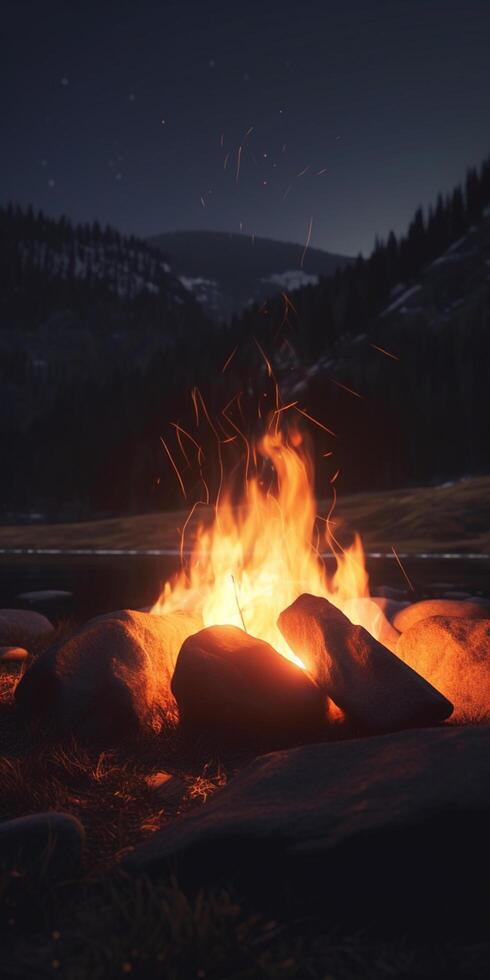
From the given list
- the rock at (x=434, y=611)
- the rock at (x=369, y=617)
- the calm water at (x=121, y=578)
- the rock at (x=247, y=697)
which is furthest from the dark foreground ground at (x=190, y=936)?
the calm water at (x=121, y=578)

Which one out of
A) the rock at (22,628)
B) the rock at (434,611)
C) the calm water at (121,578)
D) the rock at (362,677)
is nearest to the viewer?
the rock at (362,677)

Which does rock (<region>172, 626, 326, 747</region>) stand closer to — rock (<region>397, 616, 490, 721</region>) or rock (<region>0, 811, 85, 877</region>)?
rock (<region>397, 616, 490, 721</region>)

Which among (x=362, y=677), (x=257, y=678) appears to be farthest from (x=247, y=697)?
(x=362, y=677)

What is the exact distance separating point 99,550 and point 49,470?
53611 millimetres

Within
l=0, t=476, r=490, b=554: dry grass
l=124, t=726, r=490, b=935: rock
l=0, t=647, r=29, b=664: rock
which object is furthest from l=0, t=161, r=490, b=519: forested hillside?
l=124, t=726, r=490, b=935: rock

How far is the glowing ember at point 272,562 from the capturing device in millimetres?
7312

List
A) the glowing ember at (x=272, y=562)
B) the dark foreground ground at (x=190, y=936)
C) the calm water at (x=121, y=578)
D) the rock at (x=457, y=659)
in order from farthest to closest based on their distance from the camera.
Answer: the calm water at (x=121, y=578) → the glowing ember at (x=272, y=562) → the rock at (x=457, y=659) → the dark foreground ground at (x=190, y=936)

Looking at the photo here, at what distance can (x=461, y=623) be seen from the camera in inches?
248

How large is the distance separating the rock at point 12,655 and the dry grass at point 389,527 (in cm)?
2942

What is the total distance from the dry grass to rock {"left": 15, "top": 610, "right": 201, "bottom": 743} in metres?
31.3

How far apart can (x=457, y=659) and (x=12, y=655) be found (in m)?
5.41

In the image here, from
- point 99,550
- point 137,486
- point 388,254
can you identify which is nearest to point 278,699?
point 99,550

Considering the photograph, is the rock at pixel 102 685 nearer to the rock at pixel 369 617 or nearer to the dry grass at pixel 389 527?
the rock at pixel 369 617

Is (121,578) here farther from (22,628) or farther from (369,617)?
(369,617)
